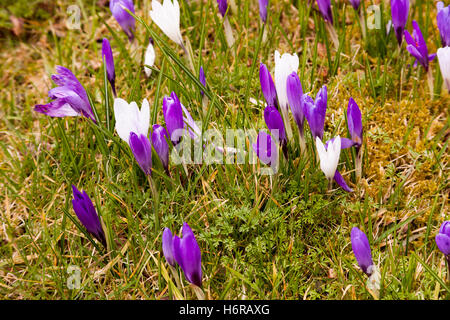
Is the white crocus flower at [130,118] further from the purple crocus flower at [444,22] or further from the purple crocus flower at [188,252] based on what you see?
the purple crocus flower at [444,22]

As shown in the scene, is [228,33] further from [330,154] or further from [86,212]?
[86,212]

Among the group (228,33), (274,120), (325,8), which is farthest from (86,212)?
(325,8)

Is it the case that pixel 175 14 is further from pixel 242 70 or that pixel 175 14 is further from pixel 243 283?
pixel 243 283

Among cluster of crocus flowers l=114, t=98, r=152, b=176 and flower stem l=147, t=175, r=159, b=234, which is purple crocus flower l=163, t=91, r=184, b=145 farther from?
flower stem l=147, t=175, r=159, b=234

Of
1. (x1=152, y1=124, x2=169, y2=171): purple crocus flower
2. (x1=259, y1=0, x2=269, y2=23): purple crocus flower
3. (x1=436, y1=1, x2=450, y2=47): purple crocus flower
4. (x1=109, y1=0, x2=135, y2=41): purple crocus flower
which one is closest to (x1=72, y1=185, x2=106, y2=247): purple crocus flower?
(x1=152, y1=124, x2=169, y2=171): purple crocus flower

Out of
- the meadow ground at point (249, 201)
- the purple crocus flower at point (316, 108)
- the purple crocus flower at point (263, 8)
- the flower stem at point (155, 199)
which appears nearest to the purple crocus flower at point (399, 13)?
the meadow ground at point (249, 201)
